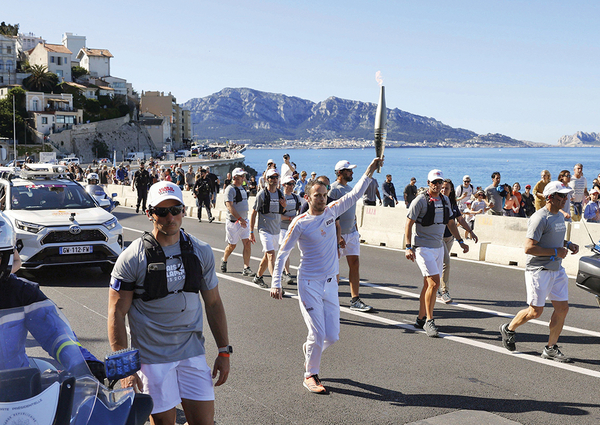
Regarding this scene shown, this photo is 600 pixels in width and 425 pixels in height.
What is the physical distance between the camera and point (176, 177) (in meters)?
28.8

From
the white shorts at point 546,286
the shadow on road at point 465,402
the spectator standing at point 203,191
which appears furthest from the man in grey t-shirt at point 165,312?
the spectator standing at point 203,191

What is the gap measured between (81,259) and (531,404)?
7.36 meters

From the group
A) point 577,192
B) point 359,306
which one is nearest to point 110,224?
point 359,306

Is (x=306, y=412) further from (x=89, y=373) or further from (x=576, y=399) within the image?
(x=89, y=373)

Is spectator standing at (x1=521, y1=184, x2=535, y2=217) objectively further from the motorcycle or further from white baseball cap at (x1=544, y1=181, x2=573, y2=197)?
the motorcycle

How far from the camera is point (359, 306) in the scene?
859 cm

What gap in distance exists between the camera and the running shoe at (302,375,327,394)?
553cm

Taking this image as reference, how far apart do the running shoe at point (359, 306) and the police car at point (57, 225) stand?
4.19 meters

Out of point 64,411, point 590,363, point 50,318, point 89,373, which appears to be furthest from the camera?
point 590,363

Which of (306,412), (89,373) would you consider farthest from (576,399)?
(89,373)

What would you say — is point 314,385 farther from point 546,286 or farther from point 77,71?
point 77,71

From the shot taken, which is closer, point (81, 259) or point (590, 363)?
point (590, 363)

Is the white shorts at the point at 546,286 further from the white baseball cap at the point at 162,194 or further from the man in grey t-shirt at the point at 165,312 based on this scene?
the white baseball cap at the point at 162,194

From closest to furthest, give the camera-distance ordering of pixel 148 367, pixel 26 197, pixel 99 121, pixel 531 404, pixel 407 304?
pixel 148 367
pixel 531 404
pixel 407 304
pixel 26 197
pixel 99 121
